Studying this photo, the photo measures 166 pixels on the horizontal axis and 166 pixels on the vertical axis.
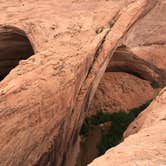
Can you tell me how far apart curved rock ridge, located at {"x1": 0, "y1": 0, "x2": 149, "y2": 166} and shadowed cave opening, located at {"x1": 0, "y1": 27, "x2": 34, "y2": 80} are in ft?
0.84

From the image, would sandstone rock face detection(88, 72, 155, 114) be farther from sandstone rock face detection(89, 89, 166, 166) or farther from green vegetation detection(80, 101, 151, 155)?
sandstone rock face detection(89, 89, 166, 166)

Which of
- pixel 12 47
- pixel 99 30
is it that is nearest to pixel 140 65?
pixel 99 30

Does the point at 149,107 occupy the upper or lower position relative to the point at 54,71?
lower

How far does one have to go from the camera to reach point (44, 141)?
670 cm

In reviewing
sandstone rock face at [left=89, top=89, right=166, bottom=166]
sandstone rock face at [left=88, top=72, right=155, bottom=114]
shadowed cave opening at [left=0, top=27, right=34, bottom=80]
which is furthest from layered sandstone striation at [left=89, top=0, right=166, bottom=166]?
shadowed cave opening at [left=0, top=27, right=34, bottom=80]

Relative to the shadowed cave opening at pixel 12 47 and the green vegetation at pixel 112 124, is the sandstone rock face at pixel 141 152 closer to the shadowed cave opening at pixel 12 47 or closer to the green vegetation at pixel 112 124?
the green vegetation at pixel 112 124

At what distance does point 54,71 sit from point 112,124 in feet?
14.6

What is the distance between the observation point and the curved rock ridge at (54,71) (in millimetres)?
6156

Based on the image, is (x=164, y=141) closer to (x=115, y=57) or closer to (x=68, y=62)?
(x=68, y=62)

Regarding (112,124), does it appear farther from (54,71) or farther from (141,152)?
(141,152)

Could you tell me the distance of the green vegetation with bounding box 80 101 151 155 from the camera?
414 inches

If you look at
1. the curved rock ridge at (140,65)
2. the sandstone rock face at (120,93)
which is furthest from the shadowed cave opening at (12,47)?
the curved rock ridge at (140,65)

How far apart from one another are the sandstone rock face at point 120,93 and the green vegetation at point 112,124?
0.25m

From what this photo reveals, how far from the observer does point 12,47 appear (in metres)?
11.1
